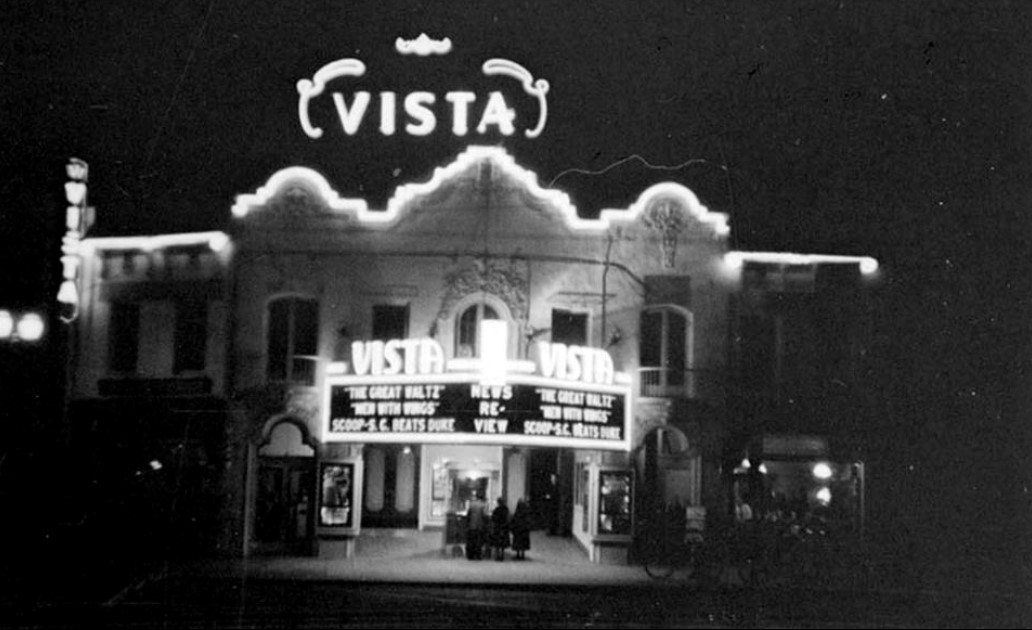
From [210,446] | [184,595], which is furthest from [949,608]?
[210,446]

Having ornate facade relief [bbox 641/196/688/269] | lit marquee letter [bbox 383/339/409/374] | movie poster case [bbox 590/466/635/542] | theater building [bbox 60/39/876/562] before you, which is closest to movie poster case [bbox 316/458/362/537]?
theater building [bbox 60/39/876/562]

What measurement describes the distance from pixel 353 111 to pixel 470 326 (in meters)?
5.79

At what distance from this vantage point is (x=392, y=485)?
31.1 meters

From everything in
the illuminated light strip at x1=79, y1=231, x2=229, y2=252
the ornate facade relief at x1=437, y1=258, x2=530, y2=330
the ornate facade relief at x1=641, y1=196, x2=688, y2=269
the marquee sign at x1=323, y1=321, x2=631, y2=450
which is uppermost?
the ornate facade relief at x1=641, y1=196, x2=688, y2=269

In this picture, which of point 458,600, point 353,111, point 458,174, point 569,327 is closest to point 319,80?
point 353,111

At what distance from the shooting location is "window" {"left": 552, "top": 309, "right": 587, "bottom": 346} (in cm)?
2889

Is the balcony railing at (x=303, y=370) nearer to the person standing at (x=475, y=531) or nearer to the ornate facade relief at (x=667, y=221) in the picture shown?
the person standing at (x=475, y=531)

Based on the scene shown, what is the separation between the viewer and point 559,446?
1027 inches

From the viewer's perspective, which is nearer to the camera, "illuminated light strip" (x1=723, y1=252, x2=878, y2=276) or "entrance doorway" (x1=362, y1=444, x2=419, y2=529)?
"illuminated light strip" (x1=723, y1=252, x2=878, y2=276)

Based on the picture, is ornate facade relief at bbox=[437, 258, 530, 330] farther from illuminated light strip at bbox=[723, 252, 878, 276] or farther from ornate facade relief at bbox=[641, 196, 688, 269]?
illuminated light strip at bbox=[723, 252, 878, 276]

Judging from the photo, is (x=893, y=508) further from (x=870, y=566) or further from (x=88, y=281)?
(x=88, y=281)

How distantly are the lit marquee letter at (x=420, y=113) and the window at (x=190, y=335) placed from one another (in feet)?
21.4

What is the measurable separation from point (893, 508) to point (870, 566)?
6.25 meters

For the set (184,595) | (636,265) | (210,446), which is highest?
(636,265)
